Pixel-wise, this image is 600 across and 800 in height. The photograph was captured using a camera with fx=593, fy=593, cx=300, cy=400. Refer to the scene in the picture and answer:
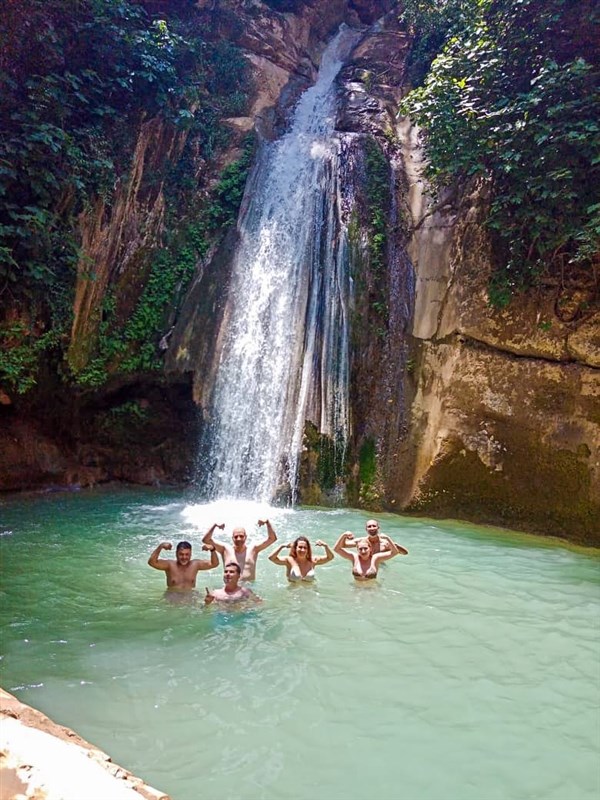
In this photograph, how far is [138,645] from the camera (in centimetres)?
462

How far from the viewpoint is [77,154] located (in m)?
10.7

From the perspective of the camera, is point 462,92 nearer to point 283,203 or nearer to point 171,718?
point 283,203

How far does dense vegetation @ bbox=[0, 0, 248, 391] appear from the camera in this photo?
9.96 metres

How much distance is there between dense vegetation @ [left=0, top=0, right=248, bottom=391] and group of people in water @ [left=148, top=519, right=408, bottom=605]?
20.0 feet

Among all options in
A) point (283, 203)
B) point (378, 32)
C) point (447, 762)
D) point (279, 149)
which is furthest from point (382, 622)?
point (378, 32)

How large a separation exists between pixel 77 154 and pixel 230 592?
8706 mm

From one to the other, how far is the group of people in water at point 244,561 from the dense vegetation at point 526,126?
198 inches

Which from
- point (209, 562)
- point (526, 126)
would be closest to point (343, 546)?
point (209, 562)

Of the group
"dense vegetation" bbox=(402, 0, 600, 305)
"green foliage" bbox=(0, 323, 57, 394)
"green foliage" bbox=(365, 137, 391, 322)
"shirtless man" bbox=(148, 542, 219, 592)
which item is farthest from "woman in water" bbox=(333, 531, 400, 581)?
"green foliage" bbox=(0, 323, 57, 394)

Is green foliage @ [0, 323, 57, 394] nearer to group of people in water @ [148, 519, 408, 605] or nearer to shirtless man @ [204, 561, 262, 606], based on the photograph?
group of people in water @ [148, 519, 408, 605]

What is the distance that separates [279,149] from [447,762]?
14.0 meters

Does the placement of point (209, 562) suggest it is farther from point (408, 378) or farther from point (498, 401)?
point (408, 378)

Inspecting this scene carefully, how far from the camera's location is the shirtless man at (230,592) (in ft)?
18.2

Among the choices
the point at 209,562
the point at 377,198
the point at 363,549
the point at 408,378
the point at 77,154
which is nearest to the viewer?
the point at 209,562
